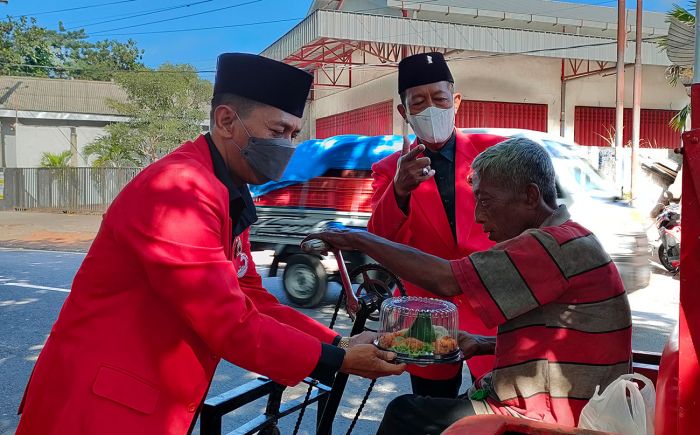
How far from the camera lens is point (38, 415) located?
1.69 meters

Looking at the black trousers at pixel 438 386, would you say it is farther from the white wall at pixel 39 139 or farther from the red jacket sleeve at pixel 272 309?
the white wall at pixel 39 139

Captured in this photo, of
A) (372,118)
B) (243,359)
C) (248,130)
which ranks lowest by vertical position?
(243,359)

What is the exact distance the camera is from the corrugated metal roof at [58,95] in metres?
32.3

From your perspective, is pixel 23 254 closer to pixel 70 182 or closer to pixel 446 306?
pixel 70 182

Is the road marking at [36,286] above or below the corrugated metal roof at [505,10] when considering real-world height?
below

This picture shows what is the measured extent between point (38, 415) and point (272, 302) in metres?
0.91

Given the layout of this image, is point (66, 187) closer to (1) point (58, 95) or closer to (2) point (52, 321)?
(1) point (58, 95)

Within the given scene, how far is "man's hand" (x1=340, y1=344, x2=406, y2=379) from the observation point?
185cm

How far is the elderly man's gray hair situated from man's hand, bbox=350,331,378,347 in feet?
2.08

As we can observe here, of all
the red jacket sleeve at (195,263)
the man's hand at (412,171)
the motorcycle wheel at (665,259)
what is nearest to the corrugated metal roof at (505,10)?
the motorcycle wheel at (665,259)

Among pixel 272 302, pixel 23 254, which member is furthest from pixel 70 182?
pixel 272 302

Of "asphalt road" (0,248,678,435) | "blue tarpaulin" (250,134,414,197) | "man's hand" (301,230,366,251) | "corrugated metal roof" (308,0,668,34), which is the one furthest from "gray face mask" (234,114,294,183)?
"corrugated metal roof" (308,0,668,34)

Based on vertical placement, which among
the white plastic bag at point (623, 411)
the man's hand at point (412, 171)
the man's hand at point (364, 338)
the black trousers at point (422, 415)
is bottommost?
the black trousers at point (422, 415)

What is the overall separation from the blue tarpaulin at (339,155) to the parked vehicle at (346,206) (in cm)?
1
